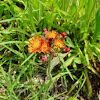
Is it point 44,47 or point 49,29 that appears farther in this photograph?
point 49,29

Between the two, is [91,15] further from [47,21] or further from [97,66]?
[97,66]

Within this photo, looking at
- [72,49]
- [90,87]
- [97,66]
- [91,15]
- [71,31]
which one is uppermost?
[91,15]

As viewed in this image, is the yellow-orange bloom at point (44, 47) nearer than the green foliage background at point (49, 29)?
Yes

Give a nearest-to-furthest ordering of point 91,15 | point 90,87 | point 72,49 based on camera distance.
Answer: point 91,15 < point 90,87 < point 72,49

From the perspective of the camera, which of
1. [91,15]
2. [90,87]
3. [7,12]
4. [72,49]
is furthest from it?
[7,12]

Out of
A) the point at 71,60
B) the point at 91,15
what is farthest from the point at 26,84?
the point at 91,15

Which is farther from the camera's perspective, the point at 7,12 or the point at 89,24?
the point at 7,12

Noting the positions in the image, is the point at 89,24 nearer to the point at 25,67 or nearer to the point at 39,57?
the point at 39,57

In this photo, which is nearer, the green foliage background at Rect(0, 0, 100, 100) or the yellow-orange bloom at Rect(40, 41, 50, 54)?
the yellow-orange bloom at Rect(40, 41, 50, 54)

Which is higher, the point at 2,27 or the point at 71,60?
the point at 2,27
